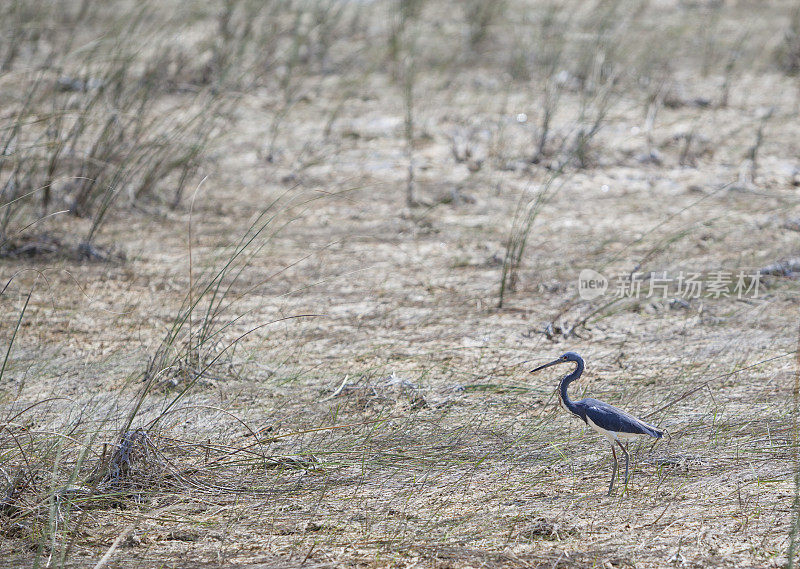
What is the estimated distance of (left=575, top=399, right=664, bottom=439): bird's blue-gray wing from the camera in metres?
2.33

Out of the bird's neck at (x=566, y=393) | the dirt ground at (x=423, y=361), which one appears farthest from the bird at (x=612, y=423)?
the dirt ground at (x=423, y=361)

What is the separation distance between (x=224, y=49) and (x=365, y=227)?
7.19ft

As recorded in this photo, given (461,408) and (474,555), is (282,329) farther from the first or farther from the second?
(474,555)

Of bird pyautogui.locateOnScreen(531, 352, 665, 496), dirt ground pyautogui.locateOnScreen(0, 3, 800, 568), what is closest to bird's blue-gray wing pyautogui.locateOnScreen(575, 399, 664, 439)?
bird pyautogui.locateOnScreen(531, 352, 665, 496)

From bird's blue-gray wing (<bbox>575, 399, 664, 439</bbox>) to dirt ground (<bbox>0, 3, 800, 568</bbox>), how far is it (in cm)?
20

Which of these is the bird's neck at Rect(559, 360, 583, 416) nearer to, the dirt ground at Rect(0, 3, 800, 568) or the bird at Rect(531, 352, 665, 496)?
the bird at Rect(531, 352, 665, 496)

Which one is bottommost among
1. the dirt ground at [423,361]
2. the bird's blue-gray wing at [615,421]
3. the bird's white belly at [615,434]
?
the dirt ground at [423,361]

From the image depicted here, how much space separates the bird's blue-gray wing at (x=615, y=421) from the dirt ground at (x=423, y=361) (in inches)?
8.0

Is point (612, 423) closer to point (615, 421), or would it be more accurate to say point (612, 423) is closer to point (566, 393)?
point (615, 421)

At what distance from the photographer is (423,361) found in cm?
330

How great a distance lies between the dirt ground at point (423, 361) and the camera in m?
2.25

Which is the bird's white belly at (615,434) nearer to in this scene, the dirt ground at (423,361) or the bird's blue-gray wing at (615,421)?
the bird's blue-gray wing at (615,421)

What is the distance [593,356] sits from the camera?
3371mm

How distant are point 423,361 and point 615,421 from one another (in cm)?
107
